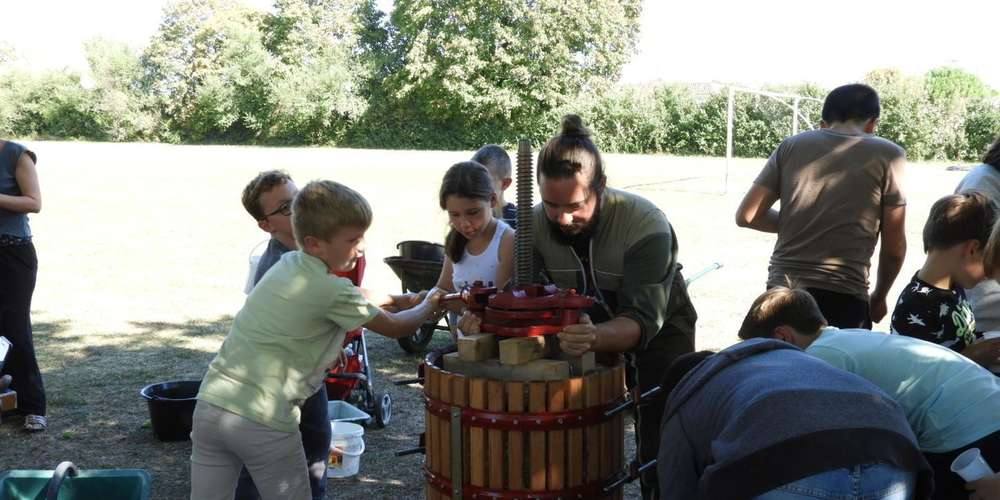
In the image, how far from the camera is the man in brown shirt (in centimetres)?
431

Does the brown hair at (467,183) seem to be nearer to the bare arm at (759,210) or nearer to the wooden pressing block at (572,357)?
the wooden pressing block at (572,357)

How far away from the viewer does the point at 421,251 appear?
7.28 metres

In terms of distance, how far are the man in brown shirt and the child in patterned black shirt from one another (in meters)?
0.77

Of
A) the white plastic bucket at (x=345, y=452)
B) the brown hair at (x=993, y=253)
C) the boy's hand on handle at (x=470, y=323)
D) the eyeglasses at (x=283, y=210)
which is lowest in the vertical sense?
the white plastic bucket at (x=345, y=452)

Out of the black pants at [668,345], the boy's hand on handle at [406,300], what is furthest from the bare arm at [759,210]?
the boy's hand on handle at [406,300]

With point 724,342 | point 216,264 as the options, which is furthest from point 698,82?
point 724,342

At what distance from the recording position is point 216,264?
12.1 meters

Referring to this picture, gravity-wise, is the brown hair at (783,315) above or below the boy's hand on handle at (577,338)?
above

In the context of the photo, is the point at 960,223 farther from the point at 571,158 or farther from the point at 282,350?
the point at 282,350

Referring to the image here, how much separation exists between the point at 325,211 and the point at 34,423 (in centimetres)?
347

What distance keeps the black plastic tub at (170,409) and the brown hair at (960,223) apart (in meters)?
3.71

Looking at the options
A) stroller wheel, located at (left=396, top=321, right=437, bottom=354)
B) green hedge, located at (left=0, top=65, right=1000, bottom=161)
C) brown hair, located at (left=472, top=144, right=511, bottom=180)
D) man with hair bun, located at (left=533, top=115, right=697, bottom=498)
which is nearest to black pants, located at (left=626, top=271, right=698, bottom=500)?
man with hair bun, located at (left=533, top=115, right=697, bottom=498)

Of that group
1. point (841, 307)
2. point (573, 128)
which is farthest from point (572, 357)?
point (841, 307)

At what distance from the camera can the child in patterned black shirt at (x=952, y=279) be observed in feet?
10.6
